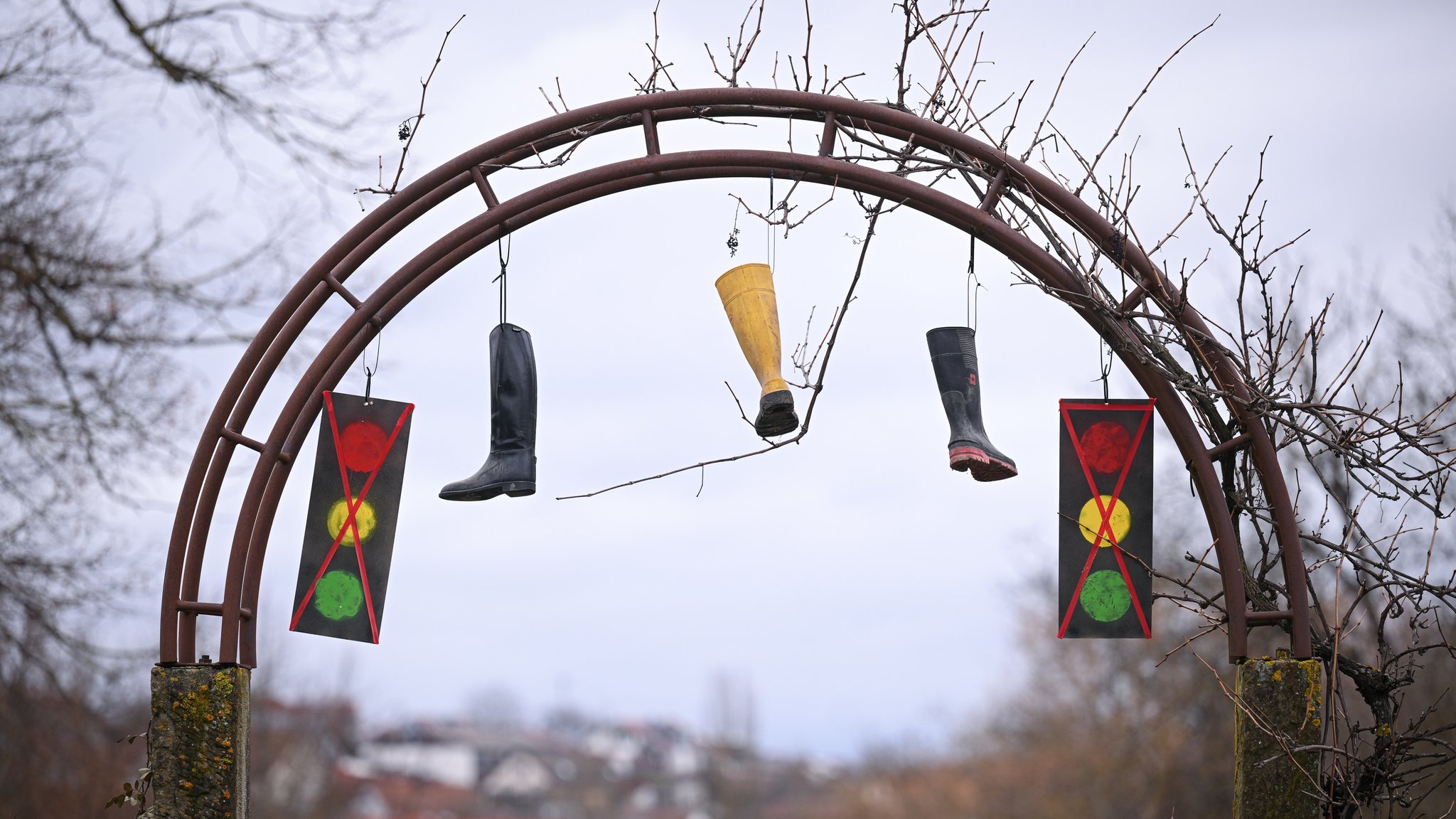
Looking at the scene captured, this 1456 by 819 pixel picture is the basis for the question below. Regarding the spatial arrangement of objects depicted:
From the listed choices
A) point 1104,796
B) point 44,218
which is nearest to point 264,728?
point 1104,796

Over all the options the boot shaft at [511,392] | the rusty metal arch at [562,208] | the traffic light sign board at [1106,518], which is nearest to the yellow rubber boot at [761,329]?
the rusty metal arch at [562,208]

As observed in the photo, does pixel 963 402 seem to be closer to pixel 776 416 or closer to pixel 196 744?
pixel 776 416

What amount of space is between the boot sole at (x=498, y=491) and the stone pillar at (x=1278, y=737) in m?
2.12

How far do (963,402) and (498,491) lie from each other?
144cm

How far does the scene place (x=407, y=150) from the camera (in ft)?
13.0

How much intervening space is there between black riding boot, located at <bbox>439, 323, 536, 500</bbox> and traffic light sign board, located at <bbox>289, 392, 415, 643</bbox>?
221 mm

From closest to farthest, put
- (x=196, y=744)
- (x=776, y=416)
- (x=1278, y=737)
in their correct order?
1. (x=1278, y=737)
2. (x=196, y=744)
3. (x=776, y=416)

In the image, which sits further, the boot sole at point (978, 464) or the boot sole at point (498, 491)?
Result: the boot sole at point (498, 491)

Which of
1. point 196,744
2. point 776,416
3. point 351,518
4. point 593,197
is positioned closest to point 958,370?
point 776,416

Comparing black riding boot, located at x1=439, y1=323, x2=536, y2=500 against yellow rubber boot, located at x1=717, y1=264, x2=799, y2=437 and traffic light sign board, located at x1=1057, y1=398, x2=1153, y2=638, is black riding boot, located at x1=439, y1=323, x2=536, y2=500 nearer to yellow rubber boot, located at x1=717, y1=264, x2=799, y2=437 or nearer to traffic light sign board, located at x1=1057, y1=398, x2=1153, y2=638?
yellow rubber boot, located at x1=717, y1=264, x2=799, y2=437

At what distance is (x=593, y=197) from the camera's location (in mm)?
3990

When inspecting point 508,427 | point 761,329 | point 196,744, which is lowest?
point 196,744

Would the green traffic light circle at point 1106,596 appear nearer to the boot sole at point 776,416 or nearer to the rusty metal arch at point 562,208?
the rusty metal arch at point 562,208

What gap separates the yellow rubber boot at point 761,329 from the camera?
3.92 meters
